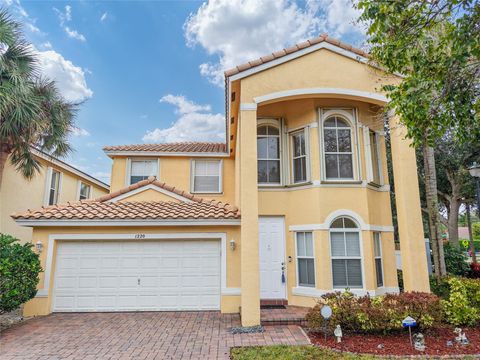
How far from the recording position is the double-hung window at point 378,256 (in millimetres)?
9719

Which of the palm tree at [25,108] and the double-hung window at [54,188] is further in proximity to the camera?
the double-hung window at [54,188]

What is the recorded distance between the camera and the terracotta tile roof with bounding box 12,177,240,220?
32.6ft

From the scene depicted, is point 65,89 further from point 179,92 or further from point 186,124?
point 186,124

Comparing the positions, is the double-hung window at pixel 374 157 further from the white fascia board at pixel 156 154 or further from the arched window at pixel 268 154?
the white fascia board at pixel 156 154

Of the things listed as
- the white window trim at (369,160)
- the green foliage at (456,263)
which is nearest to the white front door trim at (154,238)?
the white window trim at (369,160)

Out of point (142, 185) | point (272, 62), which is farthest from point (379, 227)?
point (142, 185)

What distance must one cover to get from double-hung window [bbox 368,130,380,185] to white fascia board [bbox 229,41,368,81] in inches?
111

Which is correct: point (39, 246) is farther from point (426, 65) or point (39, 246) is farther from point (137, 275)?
point (426, 65)

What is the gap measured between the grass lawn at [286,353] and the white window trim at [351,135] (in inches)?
212

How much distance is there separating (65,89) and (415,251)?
14.9 meters

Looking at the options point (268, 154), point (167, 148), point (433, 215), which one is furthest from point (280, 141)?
point (167, 148)

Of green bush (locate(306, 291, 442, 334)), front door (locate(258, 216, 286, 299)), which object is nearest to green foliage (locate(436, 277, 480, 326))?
green bush (locate(306, 291, 442, 334))

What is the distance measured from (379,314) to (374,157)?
19.5 feet

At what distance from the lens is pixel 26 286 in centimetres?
841
